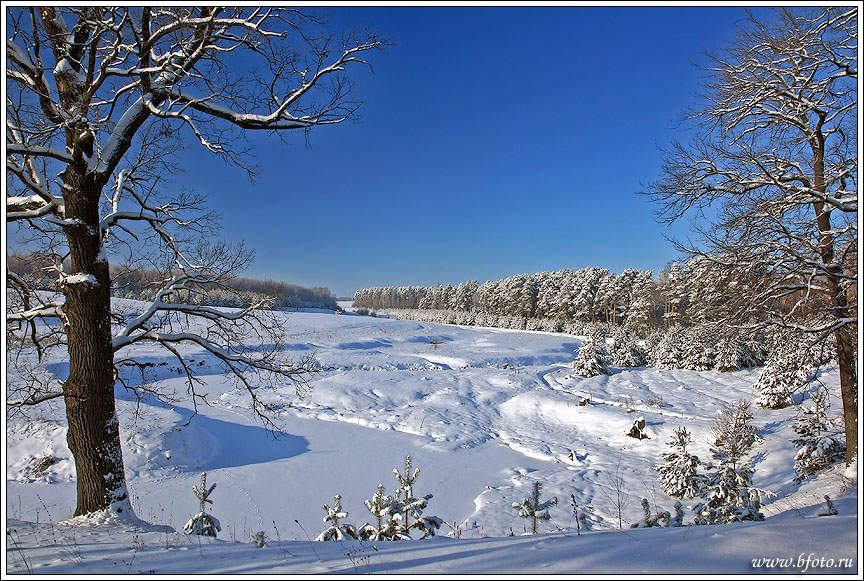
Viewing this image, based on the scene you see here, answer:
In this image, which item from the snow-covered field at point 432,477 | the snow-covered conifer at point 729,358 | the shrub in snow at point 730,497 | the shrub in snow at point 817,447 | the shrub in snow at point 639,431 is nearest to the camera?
the snow-covered field at point 432,477

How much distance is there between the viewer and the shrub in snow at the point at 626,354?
26.4 m

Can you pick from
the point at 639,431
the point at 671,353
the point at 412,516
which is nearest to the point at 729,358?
the point at 671,353

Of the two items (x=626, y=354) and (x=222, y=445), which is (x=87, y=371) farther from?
(x=626, y=354)

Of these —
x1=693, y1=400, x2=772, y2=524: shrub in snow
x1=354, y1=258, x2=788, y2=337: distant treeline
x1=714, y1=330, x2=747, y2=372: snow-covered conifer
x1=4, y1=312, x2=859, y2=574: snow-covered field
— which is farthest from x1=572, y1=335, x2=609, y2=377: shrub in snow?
x1=693, y1=400, x2=772, y2=524: shrub in snow

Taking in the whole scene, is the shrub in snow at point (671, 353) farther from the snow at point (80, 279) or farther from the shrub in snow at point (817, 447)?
the snow at point (80, 279)

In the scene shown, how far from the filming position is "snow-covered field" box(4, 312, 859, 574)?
121 inches

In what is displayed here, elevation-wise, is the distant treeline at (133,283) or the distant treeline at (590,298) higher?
the distant treeline at (590,298)

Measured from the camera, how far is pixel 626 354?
26.5m

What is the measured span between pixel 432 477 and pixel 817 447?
8757 millimetres

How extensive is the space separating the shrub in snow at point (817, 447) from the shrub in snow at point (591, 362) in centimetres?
1301

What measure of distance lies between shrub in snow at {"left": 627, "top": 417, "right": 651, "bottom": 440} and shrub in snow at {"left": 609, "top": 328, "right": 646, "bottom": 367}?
1400 centimetres

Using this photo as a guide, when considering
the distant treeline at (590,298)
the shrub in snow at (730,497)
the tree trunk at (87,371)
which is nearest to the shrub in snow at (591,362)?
the distant treeline at (590,298)

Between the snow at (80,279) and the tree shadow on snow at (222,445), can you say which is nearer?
the snow at (80,279)

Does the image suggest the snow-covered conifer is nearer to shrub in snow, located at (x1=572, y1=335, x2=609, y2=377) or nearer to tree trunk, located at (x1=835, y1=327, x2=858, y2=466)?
shrub in snow, located at (x1=572, y1=335, x2=609, y2=377)
